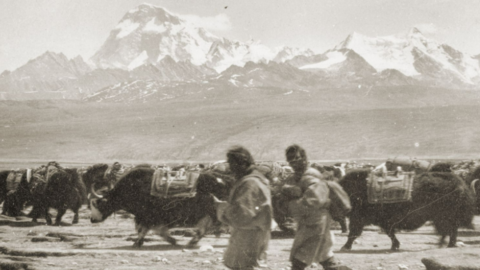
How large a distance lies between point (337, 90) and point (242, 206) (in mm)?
117617

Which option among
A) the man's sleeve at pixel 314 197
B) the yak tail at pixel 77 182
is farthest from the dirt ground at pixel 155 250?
the man's sleeve at pixel 314 197

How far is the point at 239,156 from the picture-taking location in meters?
5.07

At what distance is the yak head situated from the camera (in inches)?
382

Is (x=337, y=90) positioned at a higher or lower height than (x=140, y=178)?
higher

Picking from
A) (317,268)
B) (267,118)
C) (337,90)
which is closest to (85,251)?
(317,268)

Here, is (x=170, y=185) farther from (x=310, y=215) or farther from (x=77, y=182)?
(x=77, y=182)

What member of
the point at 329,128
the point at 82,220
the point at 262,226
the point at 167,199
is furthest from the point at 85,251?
the point at 329,128

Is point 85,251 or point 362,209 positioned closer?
point 85,251

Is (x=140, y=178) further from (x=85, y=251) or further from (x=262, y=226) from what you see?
(x=262, y=226)

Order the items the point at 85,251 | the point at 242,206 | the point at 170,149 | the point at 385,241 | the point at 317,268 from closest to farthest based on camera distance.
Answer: the point at 242,206, the point at 317,268, the point at 85,251, the point at 385,241, the point at 170,149

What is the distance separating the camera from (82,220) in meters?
14.6

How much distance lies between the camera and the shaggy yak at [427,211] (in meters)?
9.27

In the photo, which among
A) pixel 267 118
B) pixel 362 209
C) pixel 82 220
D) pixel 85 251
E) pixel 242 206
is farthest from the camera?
pixel 267 118

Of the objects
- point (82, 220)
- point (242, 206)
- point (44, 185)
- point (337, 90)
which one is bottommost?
point (82, 220)
